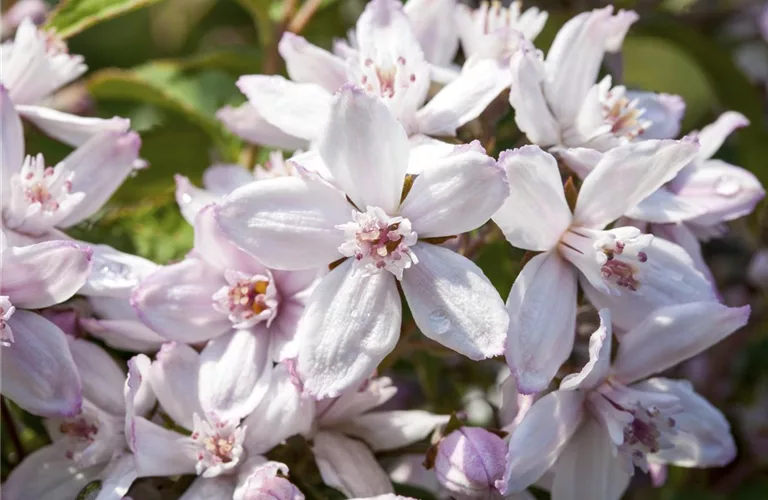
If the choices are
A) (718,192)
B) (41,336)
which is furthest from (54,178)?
(718,192)

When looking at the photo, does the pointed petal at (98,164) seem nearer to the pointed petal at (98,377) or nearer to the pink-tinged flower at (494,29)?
the pointed petal at (98,377)

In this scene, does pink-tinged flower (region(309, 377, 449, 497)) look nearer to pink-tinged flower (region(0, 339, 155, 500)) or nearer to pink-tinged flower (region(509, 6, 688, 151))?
pink-tinged flower (region(0, 339, 155, 500))

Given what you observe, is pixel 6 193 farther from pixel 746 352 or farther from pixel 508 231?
pixel 746 352

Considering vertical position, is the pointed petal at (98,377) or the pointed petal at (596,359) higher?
the pointed petal at (596,359)

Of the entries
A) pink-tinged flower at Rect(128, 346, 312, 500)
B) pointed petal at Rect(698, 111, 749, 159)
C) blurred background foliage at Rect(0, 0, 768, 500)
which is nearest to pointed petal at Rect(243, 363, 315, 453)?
pink-tinged flower at Rect(128, 346, 312, 500)

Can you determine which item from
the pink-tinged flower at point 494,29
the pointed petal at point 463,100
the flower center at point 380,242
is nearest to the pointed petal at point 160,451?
the flower center at point 380,242

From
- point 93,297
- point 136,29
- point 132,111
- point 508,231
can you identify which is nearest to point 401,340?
point 508,231
